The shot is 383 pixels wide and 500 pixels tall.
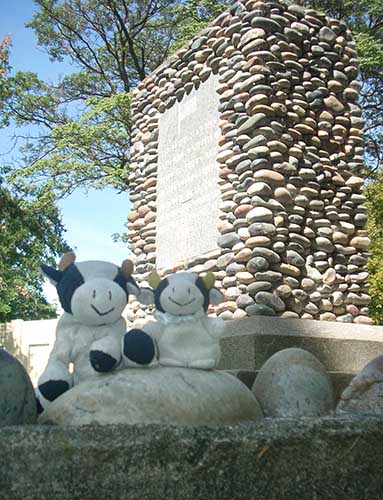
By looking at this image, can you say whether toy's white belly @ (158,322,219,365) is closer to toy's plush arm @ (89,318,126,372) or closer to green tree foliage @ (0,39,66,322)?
toy's plush arm @ (89,318,126,372)

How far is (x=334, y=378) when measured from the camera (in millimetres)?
4645

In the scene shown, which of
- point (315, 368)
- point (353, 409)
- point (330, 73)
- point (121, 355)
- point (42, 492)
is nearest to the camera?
point (42, 492)

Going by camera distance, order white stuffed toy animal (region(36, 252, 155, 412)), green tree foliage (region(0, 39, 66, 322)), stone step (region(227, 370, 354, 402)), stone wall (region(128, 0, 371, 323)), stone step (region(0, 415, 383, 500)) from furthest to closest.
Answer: green tree foliage (region(0, 39, 66, 322))
stone wall (region(128, 0, 371, 323))
stone step (region(227, 370, 354, 402))
white stuffed toy animal (region(36, 252, 155, 412))
stone step (region(0, 415, 383, 500))

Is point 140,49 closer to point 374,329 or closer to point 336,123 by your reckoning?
point 336,123

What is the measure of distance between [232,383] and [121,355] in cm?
45

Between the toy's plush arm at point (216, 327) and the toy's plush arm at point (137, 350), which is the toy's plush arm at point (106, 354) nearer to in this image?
the toy's plush arm at point (137, 350)

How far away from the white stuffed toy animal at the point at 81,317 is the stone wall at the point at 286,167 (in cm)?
270

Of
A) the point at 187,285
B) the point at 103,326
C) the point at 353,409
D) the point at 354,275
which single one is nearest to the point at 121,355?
the point at 103,326

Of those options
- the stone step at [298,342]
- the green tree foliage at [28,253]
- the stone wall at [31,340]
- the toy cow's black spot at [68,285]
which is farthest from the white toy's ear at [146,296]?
the green tree foliage at [28,253]

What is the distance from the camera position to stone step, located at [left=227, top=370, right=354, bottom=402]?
4301 millimetres

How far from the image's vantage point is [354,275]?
232 inches

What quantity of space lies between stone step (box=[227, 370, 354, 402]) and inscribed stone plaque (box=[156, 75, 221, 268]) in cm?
184

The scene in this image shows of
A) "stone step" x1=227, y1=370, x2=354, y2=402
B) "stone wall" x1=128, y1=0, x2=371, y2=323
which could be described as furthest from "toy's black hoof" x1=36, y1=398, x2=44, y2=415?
"stone wall" x1=128, y1=0, x2=371, y2=323

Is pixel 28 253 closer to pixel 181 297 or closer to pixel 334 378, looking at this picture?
pixel 334 378
